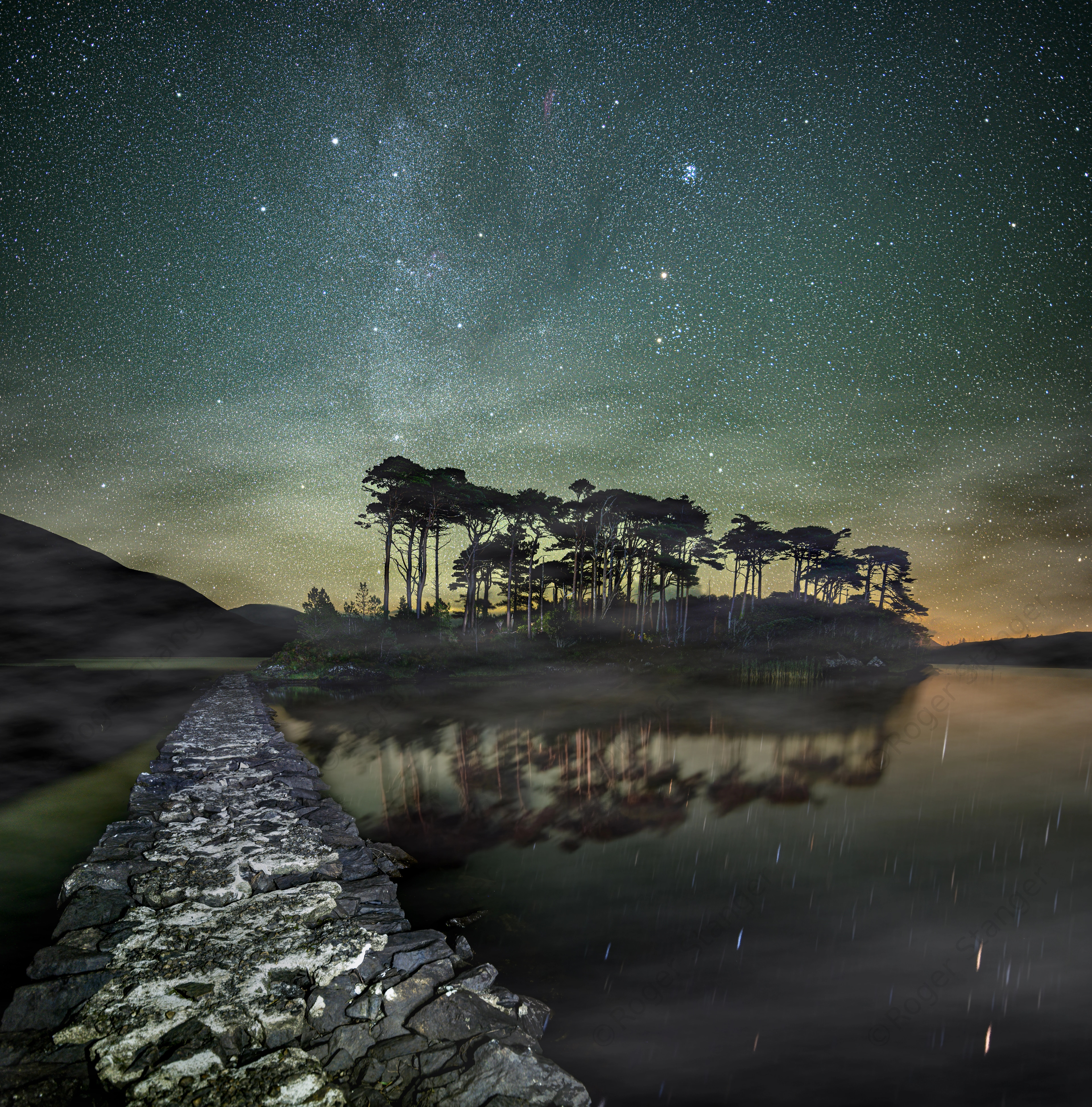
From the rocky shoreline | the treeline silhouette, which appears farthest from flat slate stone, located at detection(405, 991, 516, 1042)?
the treeline silhouette

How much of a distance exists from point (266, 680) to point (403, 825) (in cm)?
2187

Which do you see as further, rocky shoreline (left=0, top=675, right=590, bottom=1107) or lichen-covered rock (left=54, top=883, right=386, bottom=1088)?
lichen-covered rock (left=54, top=883, right=386, bottom=1088)

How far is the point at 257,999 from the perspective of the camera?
319 centimetres

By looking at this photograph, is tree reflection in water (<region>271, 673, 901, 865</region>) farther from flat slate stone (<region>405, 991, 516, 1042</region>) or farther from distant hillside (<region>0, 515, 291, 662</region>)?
distant hillside (<region>0, 515, 291, 662</region>)

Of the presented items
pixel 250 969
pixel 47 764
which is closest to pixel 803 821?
pixel 250 969

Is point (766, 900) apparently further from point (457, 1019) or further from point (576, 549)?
point (576, 549)

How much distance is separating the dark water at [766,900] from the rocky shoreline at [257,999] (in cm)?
74

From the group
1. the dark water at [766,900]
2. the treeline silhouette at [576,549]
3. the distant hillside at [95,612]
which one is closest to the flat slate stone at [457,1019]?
the dark water at [766,900]

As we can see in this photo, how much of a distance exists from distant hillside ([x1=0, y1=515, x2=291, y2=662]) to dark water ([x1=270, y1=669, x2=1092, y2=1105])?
2765 inches

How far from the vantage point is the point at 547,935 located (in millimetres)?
4730

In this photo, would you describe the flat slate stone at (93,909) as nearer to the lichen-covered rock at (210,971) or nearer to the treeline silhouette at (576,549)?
the lichen-covered rock at (210,971)

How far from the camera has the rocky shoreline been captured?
8.64 ft

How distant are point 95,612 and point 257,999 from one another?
153 meters

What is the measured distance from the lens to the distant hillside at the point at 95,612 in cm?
8419
